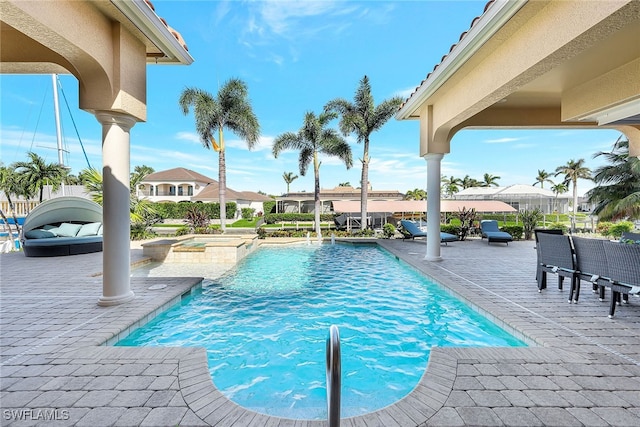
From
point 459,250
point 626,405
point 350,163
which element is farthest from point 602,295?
point 350,163

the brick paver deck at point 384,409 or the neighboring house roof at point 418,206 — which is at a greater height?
the neighboring house roof at point 418,206

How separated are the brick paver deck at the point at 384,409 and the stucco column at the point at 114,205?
1.54 feet

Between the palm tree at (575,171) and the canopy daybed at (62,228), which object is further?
the palm tree at (575,171)

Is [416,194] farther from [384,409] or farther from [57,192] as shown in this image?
[384,409]

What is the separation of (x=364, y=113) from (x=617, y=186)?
59.4ft

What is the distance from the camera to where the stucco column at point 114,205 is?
6449 millimetres

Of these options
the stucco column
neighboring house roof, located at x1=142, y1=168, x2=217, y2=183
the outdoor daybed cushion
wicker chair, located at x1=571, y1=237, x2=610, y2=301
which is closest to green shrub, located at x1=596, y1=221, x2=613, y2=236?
wicker chair, located at x1=571, y1=237, x2=610, y2=301

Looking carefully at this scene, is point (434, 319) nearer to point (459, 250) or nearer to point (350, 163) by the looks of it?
point (459, 250)

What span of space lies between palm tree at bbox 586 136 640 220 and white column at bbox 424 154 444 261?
15.9 metres

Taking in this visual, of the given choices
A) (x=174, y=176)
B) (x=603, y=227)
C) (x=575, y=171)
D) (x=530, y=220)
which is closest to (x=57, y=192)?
(x=174, y=176)

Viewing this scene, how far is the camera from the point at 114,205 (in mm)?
6492

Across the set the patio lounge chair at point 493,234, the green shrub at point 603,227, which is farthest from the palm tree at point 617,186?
the patio lounge chair at point 493,234

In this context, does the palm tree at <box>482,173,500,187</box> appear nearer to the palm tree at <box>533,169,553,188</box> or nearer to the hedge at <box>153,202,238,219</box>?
the palm tree at <box>533,169,553,188</box>

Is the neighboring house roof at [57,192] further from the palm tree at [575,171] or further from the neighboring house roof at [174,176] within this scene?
the palm tree at [575,171]
